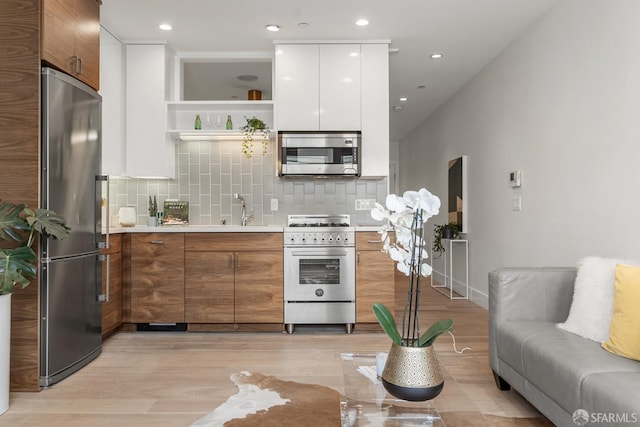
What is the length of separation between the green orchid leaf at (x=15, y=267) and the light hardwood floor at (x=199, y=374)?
0.68 metres

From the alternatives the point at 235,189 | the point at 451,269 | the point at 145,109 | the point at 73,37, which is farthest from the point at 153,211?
the point at 451,269

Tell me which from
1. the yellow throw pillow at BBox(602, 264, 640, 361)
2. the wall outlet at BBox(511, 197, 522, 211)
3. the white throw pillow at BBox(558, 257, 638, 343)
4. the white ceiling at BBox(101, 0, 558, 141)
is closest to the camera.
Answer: the yellow throw pillow at BBox(602, 264, 640, 361)

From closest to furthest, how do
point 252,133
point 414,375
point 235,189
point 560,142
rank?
point 414,375 → point 560,142 → point 252,133 → point 235,189

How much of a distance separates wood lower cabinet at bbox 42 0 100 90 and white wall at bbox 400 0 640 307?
11.1 feet

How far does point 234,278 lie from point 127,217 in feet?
4.09

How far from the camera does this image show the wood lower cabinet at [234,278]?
400cm

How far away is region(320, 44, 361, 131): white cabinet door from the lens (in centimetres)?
433

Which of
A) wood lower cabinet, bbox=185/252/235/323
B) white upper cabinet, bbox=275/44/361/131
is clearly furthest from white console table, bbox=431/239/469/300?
wood lower cabinet, bbox=185/252/235/323

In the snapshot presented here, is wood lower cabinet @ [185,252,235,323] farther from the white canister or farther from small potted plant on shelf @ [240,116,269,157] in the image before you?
small potted plant on shelf @ [240,116,269,157]

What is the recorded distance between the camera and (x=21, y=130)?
263 cm

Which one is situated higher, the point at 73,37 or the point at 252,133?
the point at 73,37

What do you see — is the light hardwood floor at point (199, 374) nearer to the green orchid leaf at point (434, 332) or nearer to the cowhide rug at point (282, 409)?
the cowhide rug at point (282, 409)

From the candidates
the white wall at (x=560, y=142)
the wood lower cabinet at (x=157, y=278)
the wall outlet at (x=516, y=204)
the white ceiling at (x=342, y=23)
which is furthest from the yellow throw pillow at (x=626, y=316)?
the wood lower cabinet at (x=157, y=278)

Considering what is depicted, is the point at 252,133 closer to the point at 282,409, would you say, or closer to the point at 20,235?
the point at 20,235
